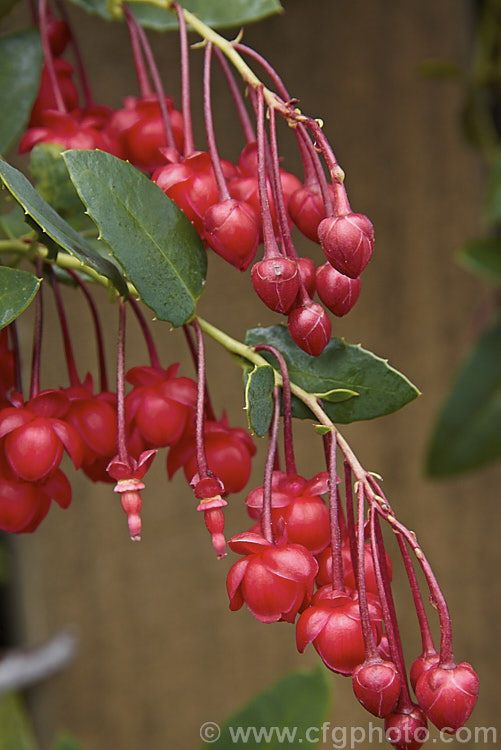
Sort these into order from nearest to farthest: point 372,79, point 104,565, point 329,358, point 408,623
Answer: point 329,358 < point 104,565 < point 372,79 < point 408,623

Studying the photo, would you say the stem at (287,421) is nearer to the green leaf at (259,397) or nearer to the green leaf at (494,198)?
the green leaf at (259,397)

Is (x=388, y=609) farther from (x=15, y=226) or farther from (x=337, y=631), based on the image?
(x=15, y=226)

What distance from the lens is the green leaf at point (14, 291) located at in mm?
429

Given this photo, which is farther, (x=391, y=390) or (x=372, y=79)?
(x=372, y=79)

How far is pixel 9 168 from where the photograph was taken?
16.1 inches

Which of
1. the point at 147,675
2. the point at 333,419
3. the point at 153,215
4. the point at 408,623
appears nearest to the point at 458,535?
the point at 408,623

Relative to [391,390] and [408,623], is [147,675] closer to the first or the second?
[408,623]

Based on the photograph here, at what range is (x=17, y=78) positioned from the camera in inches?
23.2

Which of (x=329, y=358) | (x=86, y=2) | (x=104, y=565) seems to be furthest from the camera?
(x=104, y=565)

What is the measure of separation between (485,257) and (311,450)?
46 centimetres

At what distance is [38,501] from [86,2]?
406 mm

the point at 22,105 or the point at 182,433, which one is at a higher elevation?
the point at 22,105

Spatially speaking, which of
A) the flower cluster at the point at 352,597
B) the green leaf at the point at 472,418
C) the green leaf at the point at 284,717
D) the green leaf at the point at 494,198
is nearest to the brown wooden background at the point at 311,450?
the green leaf at the point at 472,418

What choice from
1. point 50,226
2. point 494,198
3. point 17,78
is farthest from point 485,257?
point 50,226
